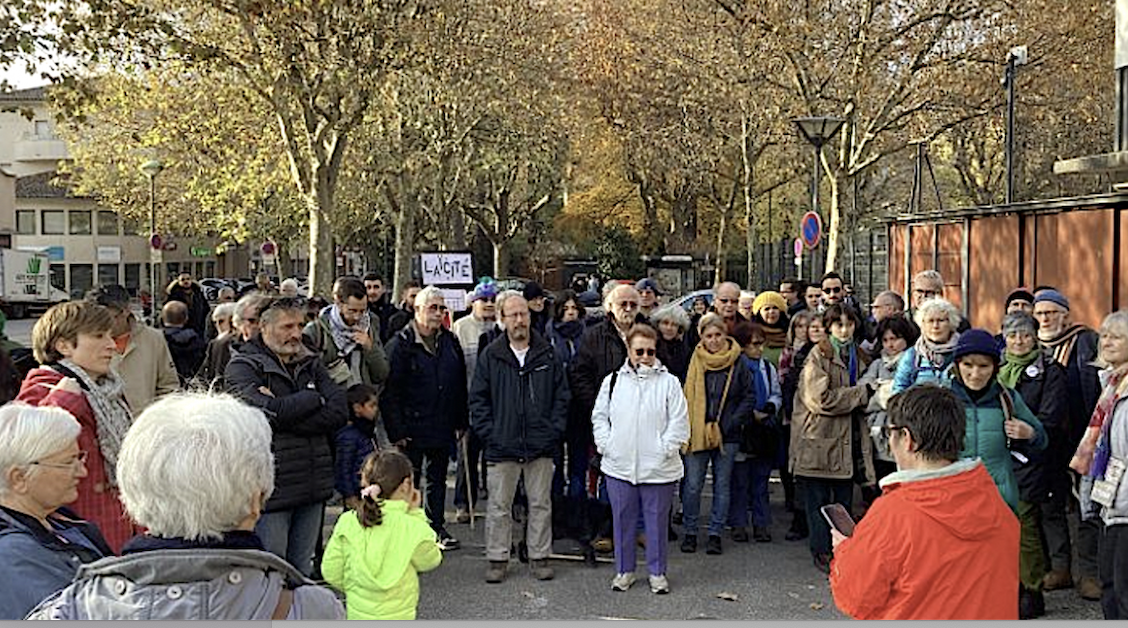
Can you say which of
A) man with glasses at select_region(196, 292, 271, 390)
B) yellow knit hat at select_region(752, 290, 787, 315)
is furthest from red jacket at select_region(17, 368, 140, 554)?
yellow knit hat at select_region(752, 290, 787, 315)

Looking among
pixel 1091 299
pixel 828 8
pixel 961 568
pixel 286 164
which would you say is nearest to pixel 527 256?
pixel 286 164

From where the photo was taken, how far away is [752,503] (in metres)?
9.63

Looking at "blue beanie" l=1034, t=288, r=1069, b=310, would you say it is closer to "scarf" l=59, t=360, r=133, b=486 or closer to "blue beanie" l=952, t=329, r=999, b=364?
"blue beanie" l=952, t=329, r=999, b=364

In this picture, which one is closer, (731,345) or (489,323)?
(731,345)

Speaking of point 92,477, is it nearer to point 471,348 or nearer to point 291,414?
point 291,414

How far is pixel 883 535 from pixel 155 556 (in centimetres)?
212

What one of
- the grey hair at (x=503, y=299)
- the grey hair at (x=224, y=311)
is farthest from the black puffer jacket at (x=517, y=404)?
the grey hair at (x=224, y=311)

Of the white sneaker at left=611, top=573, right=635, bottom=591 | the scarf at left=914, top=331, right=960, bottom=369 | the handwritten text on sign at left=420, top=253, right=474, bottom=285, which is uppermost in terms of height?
the handwritten text on sign at left=420, top=253, right=474, bottom=285

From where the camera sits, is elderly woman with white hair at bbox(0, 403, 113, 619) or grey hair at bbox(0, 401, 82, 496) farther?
grey hair at bbox(0, 401, 82, 496)

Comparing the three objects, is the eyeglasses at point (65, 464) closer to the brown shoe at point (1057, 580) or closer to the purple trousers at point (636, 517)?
the purple trousers at point (636, 517)

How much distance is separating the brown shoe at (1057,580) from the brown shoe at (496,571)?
11.2 feet

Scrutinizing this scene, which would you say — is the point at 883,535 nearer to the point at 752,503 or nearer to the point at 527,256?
the point at 752,503

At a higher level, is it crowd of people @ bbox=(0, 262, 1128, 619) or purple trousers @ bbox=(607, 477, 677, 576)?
crowd of people @ bbox=(0, 262, 1128, 619)

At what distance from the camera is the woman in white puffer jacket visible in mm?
7836
